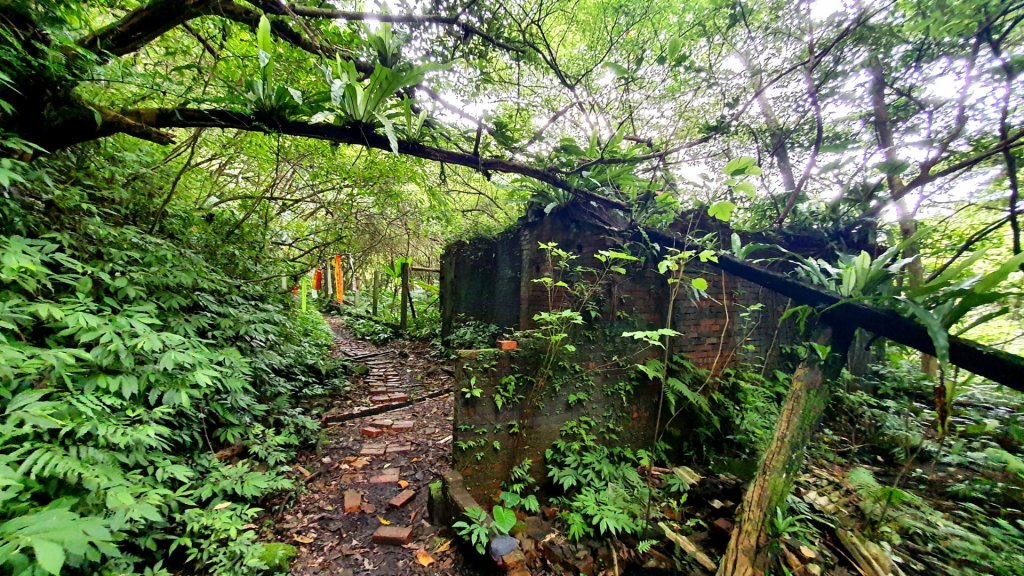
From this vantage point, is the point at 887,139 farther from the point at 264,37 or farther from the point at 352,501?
the point at 352,501

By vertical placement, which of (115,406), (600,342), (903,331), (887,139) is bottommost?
(115,406)

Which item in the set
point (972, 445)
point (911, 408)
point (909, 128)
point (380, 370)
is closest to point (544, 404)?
point (909, 128)

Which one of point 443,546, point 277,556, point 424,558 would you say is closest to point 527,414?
point 443,546

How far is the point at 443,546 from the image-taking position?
8.68 feet

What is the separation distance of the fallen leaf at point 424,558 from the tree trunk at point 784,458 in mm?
2008

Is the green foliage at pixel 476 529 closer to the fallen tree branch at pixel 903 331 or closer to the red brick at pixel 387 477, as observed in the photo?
the red brick at pixel 387 477

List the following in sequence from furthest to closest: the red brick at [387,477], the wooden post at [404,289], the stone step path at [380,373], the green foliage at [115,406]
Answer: the wooden post at [404,289] → the stone step path at [380,373] → the red brick at [387,477] → the green foliage at [115,406]

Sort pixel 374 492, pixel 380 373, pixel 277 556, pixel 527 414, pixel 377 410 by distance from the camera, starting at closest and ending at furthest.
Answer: pixel 277 556 < pixel 527 414 < pixel 374 492 < pixel 377 410 < pixel 380 373

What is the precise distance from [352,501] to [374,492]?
0.23 meters

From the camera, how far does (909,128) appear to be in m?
3.00

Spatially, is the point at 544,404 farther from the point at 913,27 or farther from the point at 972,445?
the point at 972,445

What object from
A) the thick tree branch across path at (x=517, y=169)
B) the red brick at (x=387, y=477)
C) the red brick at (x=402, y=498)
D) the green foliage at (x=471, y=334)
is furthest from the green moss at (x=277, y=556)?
the green foliage at (x=471, y=334)

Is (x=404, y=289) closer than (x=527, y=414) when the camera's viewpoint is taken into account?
No

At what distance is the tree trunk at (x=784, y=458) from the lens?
220cm
